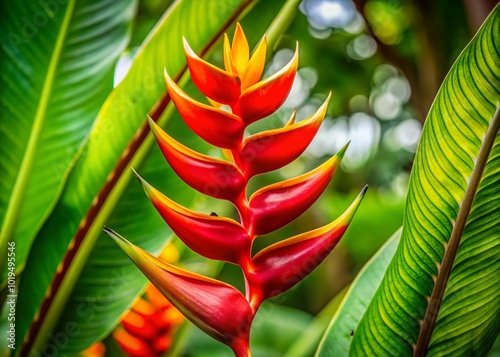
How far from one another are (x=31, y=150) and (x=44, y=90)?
8cm

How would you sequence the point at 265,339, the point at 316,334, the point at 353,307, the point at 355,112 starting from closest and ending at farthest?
the point at 353,307
the point at 316,334
the point at 265,339
the point at 355,112

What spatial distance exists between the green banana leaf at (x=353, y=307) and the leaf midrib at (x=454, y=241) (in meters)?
0.11

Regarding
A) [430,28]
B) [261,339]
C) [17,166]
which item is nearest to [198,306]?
[17,166]

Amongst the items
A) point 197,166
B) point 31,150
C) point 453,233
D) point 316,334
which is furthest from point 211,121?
point 316,334

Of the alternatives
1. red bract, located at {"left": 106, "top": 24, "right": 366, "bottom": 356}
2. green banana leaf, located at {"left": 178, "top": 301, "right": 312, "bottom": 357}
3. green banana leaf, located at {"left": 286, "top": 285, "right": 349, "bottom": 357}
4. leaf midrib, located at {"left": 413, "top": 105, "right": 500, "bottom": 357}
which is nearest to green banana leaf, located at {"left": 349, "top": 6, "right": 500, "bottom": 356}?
leaf midrib, located at {"left": 413, "top": 105, "right": 500, "bottom": 357}

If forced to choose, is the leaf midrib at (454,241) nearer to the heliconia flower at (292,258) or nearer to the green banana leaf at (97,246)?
the heliconia flower at (292,258)

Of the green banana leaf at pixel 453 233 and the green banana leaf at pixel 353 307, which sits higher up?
the green banana leaf at pixel 453 233

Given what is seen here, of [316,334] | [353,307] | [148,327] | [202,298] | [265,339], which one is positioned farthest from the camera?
[265,339]

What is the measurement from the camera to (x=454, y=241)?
362 mm

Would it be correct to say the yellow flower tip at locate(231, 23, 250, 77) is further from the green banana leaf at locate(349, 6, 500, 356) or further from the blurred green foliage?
the blurred green foliage

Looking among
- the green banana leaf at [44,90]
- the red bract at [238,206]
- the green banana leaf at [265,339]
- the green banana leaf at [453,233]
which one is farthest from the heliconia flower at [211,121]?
the green banana leaf at [265,339]

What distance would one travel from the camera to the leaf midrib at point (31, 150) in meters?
0.62

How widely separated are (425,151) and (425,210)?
0.14 ft

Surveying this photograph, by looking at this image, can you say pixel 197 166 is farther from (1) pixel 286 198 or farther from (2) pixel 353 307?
(2) pixel 353 307
